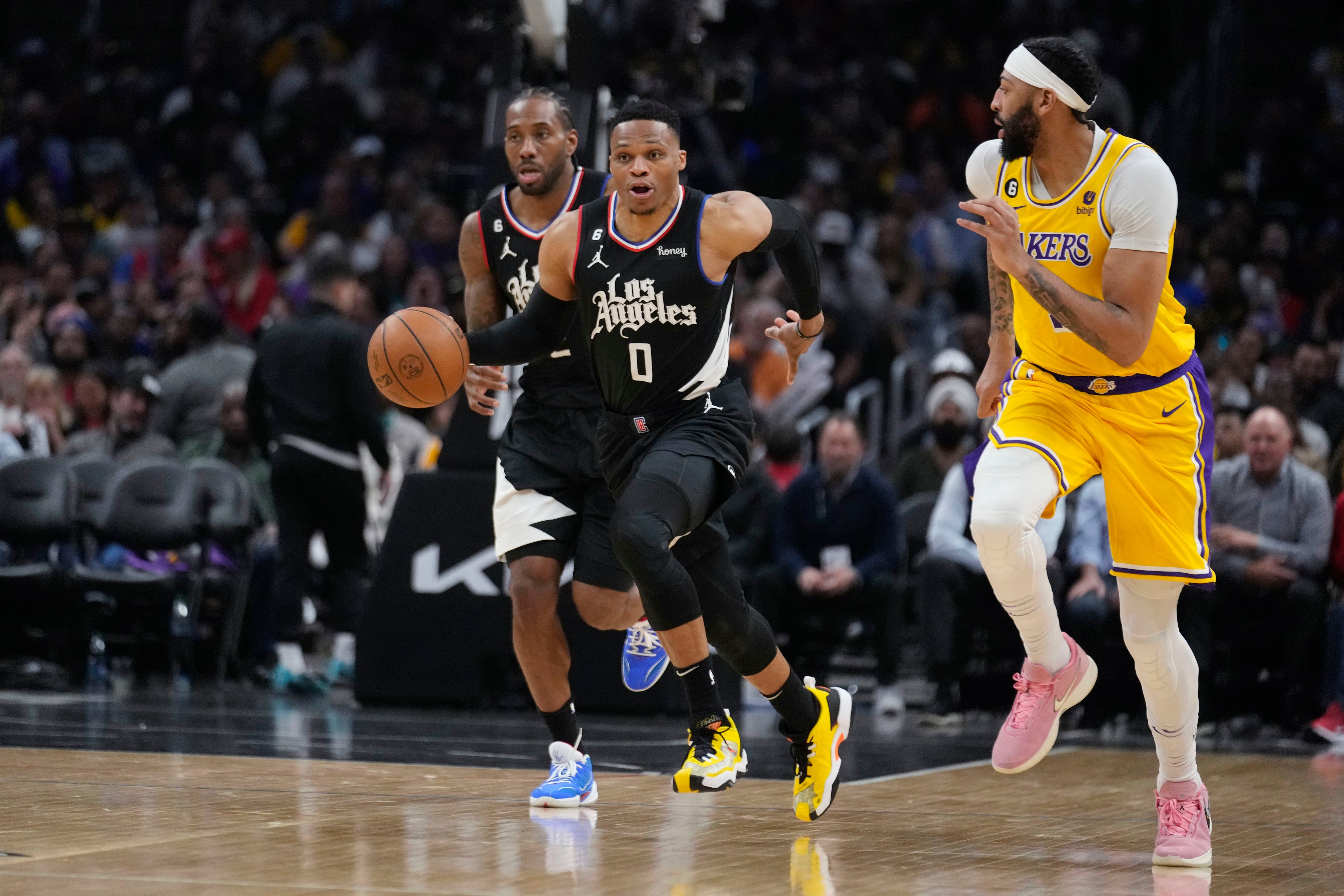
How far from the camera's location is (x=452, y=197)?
17750 millimetres

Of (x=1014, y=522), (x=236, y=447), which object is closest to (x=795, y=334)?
(x=1014, y=522)

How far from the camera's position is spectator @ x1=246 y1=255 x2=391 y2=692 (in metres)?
10.6

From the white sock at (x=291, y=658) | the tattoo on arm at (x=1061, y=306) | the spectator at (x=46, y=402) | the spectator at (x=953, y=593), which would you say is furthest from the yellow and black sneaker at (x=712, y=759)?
the spectator at (x=46, y=402)

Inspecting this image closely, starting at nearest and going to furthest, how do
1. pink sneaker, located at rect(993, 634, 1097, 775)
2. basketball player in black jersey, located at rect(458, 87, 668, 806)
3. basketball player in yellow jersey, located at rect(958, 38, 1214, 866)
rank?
basketball player in yellow jersey, located at rect(958, 38, 1214, 866), pink sneaker, located at rect(993, 634, 1097, 775), basketball player in black jersey, located at rect(458, 87, 668, 806)

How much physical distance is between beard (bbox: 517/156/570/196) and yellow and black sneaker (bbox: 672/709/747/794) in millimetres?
2079

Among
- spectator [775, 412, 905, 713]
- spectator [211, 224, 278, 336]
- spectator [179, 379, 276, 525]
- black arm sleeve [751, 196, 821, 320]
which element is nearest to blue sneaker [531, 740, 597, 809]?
black arm sleeve [751, 196, 821, 320]

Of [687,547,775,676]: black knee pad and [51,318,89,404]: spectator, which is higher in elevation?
[51,318,89,404]: spectator

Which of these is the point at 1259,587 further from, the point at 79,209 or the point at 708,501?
the point at 79,209

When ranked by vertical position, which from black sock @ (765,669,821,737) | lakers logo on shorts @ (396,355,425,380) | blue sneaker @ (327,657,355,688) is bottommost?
blue sneaker @ (327,657,355,688)

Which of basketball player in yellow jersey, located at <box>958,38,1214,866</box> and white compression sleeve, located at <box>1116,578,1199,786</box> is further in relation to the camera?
white compression sleeve, located at <box>1116,578,1199,786</box>

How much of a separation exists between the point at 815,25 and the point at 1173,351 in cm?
1481

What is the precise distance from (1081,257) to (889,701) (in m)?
5.26

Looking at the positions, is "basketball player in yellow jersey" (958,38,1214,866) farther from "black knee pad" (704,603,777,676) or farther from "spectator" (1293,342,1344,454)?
"spectator" (1293,342,1344,454)

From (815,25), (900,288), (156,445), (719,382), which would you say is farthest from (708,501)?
(815,25)
